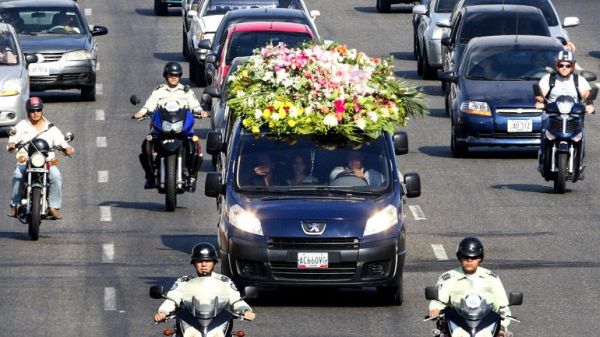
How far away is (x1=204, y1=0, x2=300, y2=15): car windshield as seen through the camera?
3741cm

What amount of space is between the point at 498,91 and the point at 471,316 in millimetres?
16050

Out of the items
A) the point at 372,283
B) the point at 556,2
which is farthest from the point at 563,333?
the point at 556,2

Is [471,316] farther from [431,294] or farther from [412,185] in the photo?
[412,185]

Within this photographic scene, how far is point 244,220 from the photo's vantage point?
18.3m

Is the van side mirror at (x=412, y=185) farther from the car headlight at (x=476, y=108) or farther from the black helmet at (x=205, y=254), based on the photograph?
the car headlight at (x=476, y=108)

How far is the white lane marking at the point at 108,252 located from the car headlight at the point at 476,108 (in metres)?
8.00

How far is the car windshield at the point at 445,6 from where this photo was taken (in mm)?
39000

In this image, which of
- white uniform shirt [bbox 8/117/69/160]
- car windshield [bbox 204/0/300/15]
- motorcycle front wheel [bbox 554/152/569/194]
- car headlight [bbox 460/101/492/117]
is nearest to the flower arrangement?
white uniform shirt [bbox 8/117/69/160]

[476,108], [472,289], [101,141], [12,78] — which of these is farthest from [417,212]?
[472,289]

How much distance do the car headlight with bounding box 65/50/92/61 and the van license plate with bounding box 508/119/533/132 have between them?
29.6 feet

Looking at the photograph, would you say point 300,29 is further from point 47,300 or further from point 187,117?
point 47,300

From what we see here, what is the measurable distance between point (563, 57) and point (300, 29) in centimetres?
700

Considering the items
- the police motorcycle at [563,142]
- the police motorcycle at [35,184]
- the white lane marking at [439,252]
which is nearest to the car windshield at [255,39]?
the police motorcycle at [563,142]

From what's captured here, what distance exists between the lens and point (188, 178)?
80.8 ft
